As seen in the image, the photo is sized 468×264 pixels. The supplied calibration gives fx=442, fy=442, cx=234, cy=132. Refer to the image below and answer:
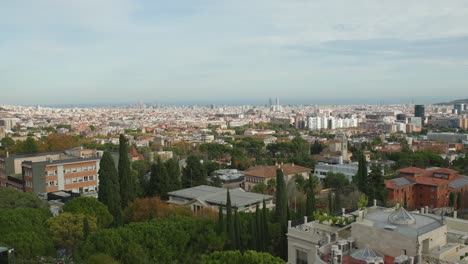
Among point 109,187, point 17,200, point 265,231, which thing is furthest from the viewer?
point 109,187

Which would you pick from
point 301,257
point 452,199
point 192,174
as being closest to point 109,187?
point 192,174

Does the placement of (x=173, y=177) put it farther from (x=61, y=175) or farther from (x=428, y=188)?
(x=428, y=188)

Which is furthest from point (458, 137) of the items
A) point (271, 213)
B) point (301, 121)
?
point (271, 213)

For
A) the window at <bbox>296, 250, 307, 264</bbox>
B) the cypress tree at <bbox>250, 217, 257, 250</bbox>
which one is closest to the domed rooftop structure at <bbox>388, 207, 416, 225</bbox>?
the window at <bbox>296, 250, 307, 264</bbox>

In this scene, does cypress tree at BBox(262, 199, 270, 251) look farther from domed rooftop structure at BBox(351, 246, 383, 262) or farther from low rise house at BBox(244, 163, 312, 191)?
low rise house at BBox(244, 163, 312, 191)

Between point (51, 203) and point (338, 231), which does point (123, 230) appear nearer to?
point (338, 231)
